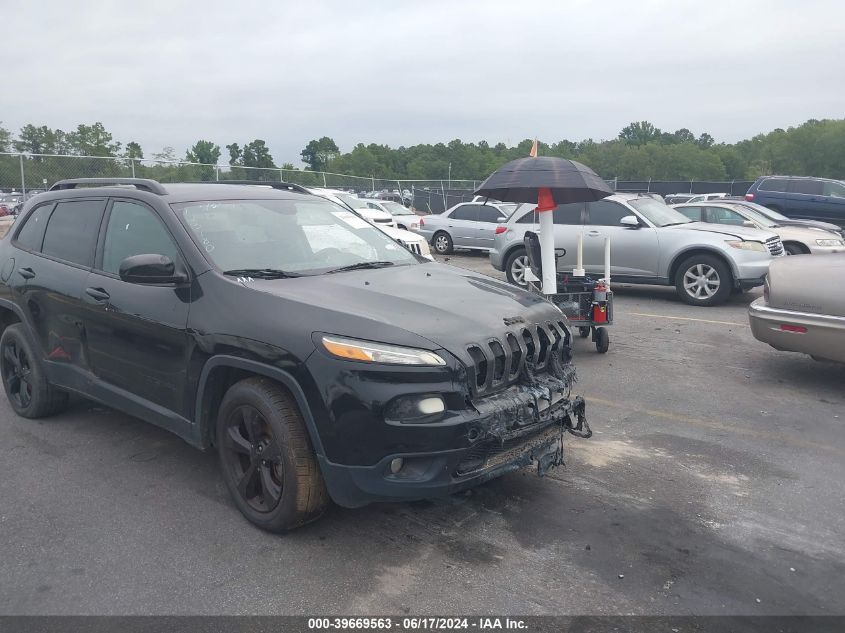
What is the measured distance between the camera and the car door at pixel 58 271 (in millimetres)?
4844

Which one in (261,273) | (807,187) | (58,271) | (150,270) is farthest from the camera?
(807,187)

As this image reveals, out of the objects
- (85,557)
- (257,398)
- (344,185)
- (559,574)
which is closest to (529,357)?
(559,574)

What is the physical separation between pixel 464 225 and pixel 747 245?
9.28 meters

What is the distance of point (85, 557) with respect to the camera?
353cm

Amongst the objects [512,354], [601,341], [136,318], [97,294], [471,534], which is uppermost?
[97,294]

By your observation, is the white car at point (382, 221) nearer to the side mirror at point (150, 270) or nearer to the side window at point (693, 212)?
the side window at point (693, 212)

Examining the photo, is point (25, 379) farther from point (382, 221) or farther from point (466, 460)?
point (382, 221)

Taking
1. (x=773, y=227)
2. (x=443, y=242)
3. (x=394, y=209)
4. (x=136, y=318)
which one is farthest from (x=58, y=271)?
(x=394, y=209)

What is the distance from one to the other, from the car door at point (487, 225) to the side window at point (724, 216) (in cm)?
606

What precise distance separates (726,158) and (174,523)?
3887 inches

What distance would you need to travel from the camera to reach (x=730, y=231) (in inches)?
449

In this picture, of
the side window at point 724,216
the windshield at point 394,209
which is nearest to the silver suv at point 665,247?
the side window at point 724,216

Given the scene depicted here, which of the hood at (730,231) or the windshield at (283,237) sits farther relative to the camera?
the hood at (730,231)

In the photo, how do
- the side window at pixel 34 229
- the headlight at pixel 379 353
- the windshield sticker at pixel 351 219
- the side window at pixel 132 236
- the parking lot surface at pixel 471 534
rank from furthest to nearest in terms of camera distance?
1. the side window at pixel 34 229
2. the windshield sticker at pixel 351 219
3. the side window at pixel 132 236
4. the headlight at pixel 379 353
5. the parking lot surface at pixel 471 534
